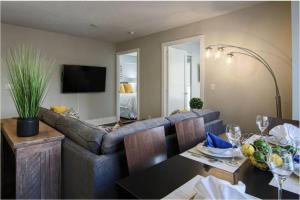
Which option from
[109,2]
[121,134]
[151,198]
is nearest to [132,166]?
[121,134]

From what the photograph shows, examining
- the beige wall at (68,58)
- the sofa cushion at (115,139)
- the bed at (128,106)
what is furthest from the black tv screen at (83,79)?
the sofa cushion at (115,139)

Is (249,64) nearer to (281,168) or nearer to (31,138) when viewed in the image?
(281,168)

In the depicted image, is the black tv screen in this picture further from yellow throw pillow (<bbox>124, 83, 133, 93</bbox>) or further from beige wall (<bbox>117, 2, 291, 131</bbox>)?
beige wall (<bbox>117, 2, 291, 131</bbox>)

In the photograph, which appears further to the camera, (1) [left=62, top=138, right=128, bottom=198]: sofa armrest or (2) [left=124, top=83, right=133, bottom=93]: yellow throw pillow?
(2) [left=124, top=83, right=133, bottom=93]: yellow throw pillow

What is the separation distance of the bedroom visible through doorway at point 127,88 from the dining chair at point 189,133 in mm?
3352

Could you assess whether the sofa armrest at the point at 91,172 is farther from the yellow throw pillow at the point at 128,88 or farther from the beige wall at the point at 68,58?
the yellow throw pillow at the point at 128,88

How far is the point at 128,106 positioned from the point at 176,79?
7.72ft

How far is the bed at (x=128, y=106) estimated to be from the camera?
20.3ft

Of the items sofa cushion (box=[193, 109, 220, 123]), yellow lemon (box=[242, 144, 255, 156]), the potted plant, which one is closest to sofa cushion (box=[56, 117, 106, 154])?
the potted plant

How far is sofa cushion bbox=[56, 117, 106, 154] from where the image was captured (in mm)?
1397

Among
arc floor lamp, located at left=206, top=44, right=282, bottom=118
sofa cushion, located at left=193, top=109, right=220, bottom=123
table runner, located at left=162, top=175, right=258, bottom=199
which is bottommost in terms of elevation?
table runner, located at left=162, top=175, right=258, bottom=199

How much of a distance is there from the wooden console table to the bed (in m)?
4.44

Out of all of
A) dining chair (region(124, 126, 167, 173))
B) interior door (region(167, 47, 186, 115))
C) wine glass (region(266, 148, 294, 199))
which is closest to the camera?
wine glass (region(266, 148, 294, 199))

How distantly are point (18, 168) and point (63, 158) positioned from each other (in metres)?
0.33
